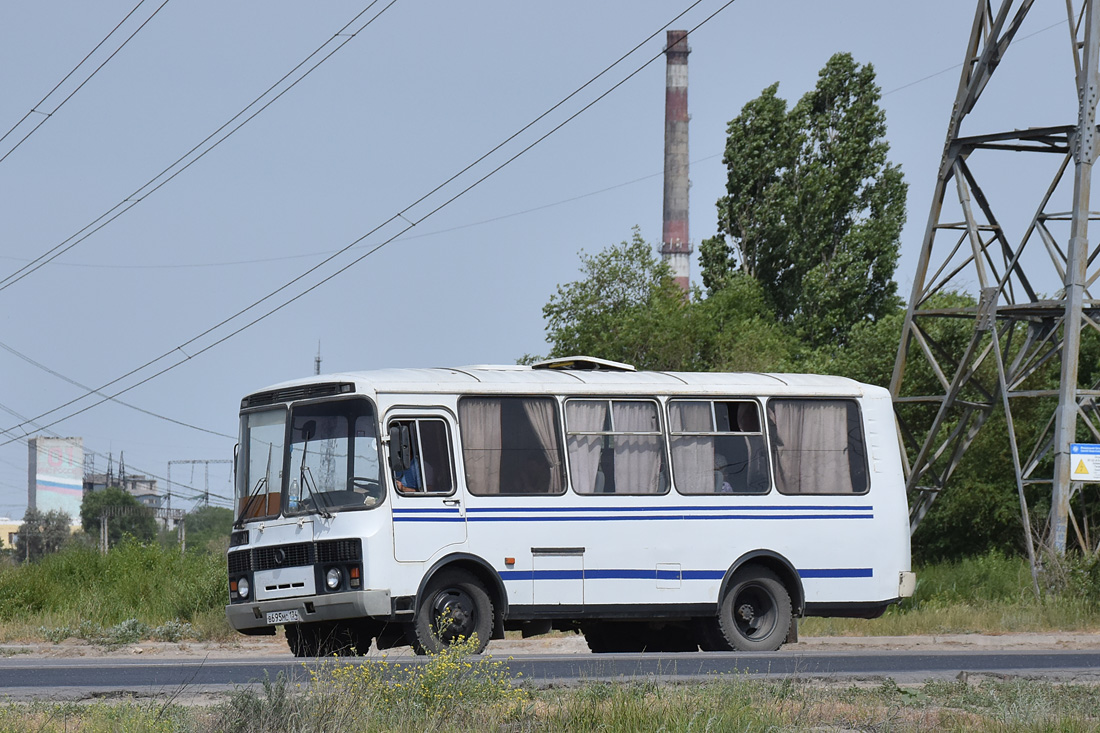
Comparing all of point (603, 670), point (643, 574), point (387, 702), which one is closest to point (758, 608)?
point (643, 574)

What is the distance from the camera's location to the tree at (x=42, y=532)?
4122 inches

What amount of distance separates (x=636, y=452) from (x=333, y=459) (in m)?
3.40

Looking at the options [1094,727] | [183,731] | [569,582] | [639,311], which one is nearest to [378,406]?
[569,582]

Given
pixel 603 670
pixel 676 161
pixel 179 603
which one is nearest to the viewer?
pixel 603 670

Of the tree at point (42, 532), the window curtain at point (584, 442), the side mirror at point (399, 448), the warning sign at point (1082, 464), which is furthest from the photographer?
the tree at point (42, 532)

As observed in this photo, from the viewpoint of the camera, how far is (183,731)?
7941mm

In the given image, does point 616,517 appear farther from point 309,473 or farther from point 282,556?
point 282,556

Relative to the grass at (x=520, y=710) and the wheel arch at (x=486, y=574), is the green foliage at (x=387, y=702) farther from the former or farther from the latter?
the wheel arch at (x=486, y=574)

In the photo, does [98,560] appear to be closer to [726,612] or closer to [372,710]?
[726,612]

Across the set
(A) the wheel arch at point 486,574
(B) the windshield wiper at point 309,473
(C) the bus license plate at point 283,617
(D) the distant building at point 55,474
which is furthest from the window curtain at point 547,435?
(D) the distant building at point 55,474

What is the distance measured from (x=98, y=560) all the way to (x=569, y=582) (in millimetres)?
11665

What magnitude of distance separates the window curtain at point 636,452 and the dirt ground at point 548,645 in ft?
8.96

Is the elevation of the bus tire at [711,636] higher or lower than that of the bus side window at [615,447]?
lower

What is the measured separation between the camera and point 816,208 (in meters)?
51.4
